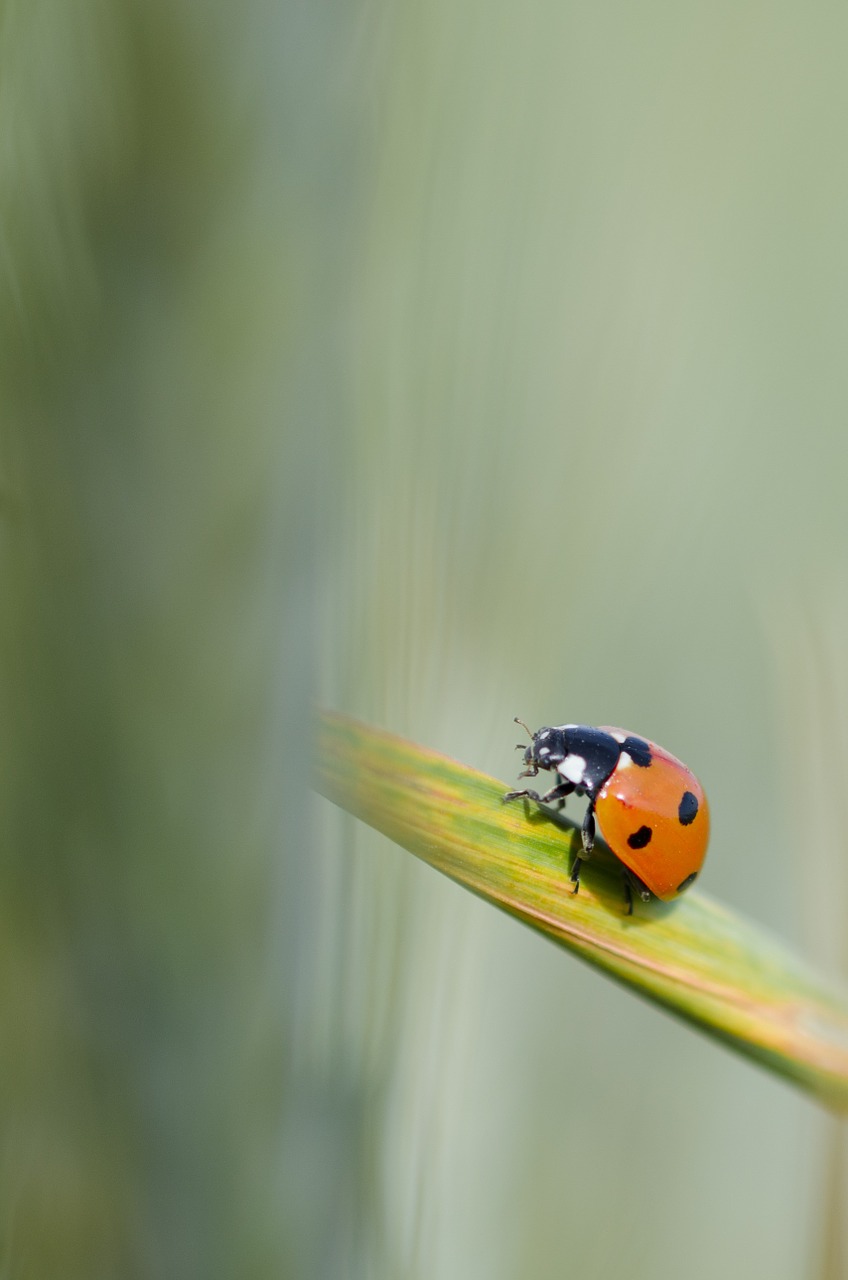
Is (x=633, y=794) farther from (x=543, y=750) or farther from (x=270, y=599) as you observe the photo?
(x=270, y=599)

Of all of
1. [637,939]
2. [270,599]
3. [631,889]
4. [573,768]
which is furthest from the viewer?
[573,768]

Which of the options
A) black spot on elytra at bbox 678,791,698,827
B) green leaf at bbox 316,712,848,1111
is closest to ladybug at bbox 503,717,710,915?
black spot on elytra at bbox 678,791,698,827

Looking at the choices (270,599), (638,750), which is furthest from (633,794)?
(270,599)

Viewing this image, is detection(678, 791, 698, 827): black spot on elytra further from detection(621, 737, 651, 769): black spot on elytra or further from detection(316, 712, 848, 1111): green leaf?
detection(316, 712, 848, 1111): green leaf

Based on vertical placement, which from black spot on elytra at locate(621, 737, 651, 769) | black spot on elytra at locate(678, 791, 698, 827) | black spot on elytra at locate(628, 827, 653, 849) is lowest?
black spot on elytra at locate(628, 827, 653, 849)

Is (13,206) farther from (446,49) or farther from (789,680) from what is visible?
(789,680)

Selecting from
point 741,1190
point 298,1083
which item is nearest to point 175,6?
point 298,1083
